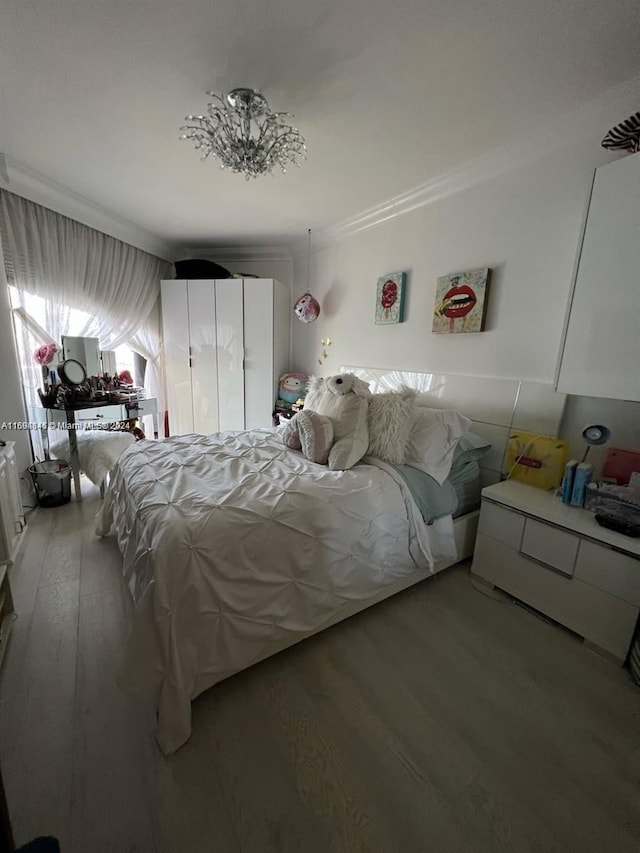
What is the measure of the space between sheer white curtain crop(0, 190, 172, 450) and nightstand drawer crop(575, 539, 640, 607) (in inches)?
151

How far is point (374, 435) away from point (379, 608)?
0.92 metres

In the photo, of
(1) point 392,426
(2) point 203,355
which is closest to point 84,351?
(2) point 203,355

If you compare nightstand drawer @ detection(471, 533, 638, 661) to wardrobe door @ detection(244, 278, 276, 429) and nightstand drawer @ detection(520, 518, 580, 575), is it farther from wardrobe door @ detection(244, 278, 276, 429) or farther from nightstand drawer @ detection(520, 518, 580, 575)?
wardrobe door @ detection(244, 278, 276, 429)

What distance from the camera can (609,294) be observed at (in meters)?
1.47

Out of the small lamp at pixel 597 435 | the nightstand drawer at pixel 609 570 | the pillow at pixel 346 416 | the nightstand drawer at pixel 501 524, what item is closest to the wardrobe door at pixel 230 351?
the pillow at pixel 346 416

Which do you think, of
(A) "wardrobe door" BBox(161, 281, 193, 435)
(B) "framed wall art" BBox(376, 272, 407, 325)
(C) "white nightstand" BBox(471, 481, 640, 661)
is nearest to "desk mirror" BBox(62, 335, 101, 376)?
(A) "wardrobe door" BBox(161, 281, 193, 435)

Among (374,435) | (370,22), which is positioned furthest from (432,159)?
(374,435)

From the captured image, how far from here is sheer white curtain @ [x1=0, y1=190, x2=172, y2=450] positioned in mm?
2559

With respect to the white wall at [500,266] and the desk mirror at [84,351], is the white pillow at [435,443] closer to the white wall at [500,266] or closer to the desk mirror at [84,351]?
the white wall at [500,266]

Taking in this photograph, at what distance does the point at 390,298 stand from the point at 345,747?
2.73m

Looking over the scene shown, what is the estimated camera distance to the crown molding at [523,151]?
5.17ft

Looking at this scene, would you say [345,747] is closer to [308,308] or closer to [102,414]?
[102,414]

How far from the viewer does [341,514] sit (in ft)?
4.96

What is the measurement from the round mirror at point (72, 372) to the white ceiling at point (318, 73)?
1.35 m
